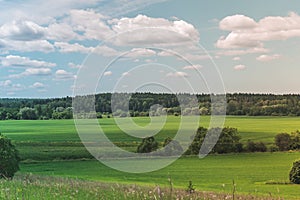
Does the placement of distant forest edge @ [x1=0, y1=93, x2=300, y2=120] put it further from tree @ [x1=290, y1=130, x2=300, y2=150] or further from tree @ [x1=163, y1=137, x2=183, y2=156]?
tree @ [x1=163, y1=137, x2=183, y2=156]

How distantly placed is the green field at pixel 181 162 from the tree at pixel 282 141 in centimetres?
15

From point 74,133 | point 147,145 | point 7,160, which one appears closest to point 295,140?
point 147,145

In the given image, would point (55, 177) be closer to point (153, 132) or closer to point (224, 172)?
point (153, 132)

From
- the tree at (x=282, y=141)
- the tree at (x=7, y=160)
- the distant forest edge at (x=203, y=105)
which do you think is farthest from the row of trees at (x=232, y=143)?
the tree at (x=7, y=160)

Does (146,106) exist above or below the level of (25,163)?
above

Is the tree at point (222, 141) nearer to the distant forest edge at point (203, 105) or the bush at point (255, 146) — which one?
the bush at point (255, 146)

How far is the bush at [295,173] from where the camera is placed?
10.3m

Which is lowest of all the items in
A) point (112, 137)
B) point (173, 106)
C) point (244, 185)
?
point (244, 185)

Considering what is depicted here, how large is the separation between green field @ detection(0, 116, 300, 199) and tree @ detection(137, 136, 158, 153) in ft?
0.67

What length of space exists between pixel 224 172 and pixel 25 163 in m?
6.07

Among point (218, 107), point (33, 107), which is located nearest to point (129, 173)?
point (218, 107)

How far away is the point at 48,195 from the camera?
8359 mm

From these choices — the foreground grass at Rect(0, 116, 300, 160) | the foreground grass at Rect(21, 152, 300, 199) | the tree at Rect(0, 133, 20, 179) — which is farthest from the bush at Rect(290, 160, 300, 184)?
the tree at Rect(0, 133, 20, 179)

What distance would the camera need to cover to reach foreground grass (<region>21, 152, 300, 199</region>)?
420 inches
